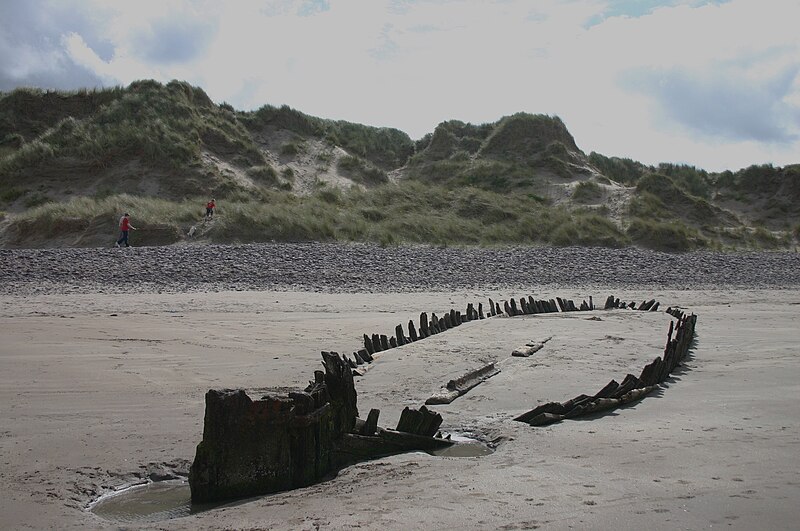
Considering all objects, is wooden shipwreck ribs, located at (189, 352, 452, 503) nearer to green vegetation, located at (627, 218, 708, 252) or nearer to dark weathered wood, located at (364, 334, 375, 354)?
dark weathered wood, located at (364, 334, 375, 354)

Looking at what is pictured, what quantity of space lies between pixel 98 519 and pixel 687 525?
3.08 m

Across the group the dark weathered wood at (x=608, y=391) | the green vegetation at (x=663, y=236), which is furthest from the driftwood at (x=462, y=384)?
the green vegetation at (x=663, y=236)

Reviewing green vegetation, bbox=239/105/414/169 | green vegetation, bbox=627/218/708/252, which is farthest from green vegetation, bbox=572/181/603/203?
green vegetation, bbox=239/105/414/169

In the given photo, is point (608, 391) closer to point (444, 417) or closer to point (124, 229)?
point (444, 417)

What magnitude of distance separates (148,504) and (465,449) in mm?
2181

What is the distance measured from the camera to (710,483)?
4414mm

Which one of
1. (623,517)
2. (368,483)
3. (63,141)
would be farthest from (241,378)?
(63,141)

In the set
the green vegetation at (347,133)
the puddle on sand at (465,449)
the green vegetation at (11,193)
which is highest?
the green vegetation at (347,133)

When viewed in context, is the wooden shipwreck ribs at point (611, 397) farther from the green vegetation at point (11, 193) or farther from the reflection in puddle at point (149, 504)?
the green vegetation at point (11, 193)

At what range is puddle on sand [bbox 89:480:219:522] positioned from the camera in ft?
13.9

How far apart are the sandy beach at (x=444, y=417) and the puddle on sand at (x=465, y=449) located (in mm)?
107

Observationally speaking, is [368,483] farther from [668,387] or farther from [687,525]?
[668,387]

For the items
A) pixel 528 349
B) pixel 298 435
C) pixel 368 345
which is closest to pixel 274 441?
pixel 298 435

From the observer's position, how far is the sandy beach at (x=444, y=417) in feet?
13.4
